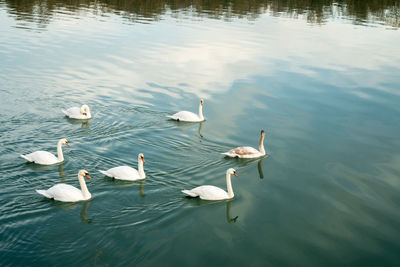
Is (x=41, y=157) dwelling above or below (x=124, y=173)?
above

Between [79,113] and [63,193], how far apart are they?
702cm

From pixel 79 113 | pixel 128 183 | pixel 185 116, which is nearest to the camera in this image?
pixel 128 183

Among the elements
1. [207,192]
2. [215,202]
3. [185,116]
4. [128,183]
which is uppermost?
[185,116]

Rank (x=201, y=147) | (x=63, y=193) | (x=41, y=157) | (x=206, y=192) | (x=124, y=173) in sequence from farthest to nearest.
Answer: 1. (x=201, y=147)
2. (x=41, y=157)
3. (x=124, y=173)
4. (x=206, y=192)
5. (x=63, y=193)

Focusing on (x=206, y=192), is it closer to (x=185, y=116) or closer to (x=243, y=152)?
(x=243, y=152)

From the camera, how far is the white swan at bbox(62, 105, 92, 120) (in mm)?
19281

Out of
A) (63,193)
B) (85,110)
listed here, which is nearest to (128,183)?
(63,193)

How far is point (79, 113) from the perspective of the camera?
63.3 ft

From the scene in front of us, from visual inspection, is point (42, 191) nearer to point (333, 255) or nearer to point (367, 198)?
point (333, 255)

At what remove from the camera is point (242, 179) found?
50.8ft

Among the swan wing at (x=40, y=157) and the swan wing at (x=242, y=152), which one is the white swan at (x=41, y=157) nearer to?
the swan wing at (x=40, y=157)

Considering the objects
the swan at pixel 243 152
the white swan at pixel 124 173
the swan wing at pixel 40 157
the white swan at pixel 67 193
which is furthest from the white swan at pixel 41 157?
the swan at pixel 243 152

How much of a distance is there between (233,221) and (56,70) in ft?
59.6

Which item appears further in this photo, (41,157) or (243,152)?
(243,152)
